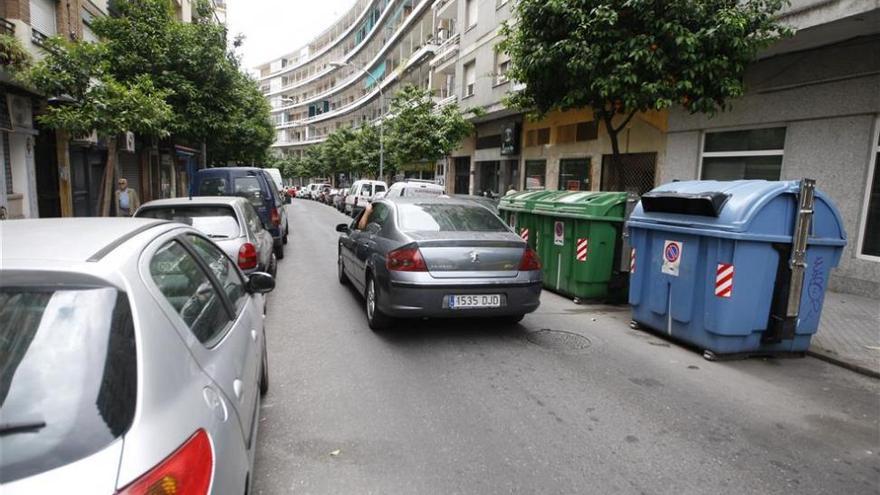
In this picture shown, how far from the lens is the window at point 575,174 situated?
1678 centimetres

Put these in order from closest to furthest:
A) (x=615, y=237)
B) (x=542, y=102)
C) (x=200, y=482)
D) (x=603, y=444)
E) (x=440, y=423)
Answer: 1. (x=200, y=482)
2. (x=603, y=444)
3. (x=440, y=423)
4. (x=615, y=237)
5. (x=542, y=102)

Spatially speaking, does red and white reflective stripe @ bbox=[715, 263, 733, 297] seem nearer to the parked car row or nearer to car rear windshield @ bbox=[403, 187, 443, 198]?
the parked car row

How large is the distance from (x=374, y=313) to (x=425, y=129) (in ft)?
58.2

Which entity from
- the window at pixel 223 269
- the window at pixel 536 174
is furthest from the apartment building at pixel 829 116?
the window at pixel 223 269

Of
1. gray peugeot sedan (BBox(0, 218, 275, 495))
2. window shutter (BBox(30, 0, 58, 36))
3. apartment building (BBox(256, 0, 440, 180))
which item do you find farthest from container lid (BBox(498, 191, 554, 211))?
apartment building (BBox(256, 0, 440, 180))

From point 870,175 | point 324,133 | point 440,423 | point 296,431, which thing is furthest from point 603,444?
point 324,133

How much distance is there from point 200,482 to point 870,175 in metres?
10.6

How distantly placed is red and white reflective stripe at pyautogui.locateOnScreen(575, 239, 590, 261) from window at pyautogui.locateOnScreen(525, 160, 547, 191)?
11178 mm

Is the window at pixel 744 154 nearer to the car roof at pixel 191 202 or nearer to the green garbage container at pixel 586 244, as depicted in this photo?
the green garbage container at pixel 586 244

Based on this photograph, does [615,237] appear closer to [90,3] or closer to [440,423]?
[440,423]

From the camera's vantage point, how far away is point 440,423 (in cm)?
380

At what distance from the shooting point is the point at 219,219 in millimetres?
6727

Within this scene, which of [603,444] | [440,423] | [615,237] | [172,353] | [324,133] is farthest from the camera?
[324,133]

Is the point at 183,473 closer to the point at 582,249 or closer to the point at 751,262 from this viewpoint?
the point at 751,262
